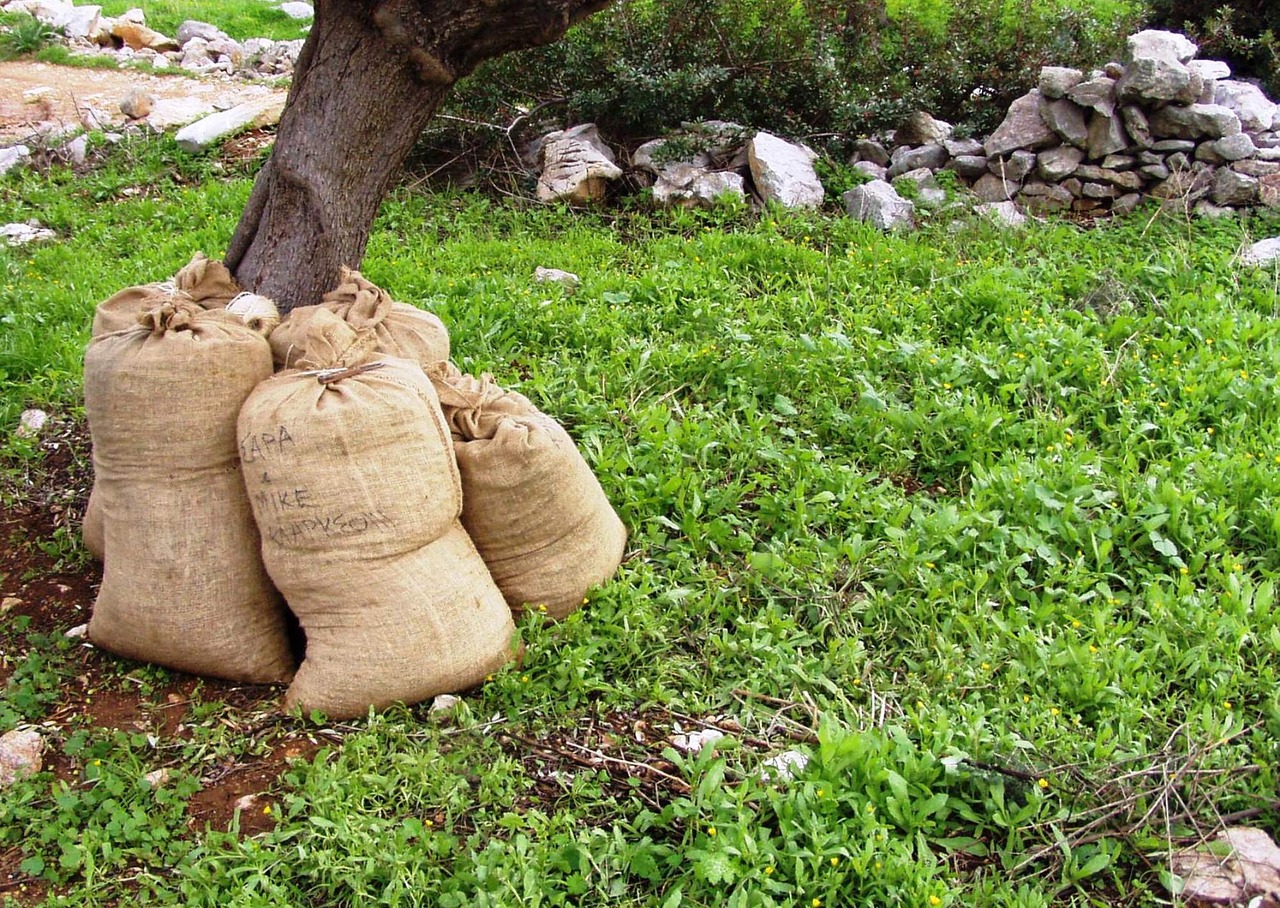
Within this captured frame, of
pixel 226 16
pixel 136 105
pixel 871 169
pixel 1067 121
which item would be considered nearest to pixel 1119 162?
pixel 1067 121

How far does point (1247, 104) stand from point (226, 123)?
677 centimetres

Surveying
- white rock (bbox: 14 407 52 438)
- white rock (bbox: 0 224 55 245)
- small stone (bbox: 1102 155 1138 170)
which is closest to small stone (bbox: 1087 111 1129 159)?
small stone (bbox: 1102 155 1138 170)

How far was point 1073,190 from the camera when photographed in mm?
6516

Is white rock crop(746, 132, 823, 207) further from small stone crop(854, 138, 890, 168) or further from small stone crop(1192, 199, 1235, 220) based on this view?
small stone crop(1192, 199, 1235, 220)

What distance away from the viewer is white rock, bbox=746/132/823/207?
6.19 m

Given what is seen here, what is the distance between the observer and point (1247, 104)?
6.57m

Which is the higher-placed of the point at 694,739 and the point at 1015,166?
the point at 1015,166

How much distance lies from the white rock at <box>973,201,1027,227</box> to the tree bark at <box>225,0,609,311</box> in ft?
11.5

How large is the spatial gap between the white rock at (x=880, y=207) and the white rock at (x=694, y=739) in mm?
3925

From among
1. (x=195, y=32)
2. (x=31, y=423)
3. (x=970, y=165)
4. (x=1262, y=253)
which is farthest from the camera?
(x=195, y=32)

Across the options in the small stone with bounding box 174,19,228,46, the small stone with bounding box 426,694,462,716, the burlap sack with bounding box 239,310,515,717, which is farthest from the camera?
the small stone with bounding box 174,19,228,46

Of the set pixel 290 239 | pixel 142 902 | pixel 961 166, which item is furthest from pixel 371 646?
pixel 961 166

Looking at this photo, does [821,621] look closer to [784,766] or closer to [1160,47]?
[784,766]

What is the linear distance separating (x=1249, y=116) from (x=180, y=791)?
681 cm
